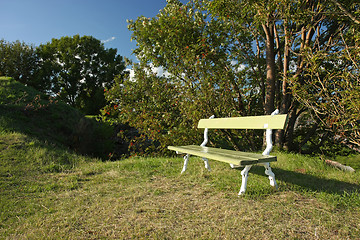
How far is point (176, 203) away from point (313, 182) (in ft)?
7.44

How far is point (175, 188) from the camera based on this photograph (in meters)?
3.57

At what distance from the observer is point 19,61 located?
23.4 meters

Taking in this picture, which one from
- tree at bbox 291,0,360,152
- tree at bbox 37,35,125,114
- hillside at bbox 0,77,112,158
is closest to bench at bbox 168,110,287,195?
tree at bbox 291,0,360,152

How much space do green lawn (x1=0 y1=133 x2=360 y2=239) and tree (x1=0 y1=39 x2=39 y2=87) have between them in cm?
2274

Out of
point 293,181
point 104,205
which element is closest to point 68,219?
point 104,205

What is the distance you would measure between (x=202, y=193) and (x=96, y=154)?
6.84 m

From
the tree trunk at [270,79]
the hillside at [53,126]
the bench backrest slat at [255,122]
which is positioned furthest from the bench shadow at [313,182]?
the hillside at [53,126]

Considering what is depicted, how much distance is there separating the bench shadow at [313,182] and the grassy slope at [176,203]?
0.01 metres

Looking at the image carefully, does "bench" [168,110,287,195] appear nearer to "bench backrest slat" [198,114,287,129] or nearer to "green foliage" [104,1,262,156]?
"bench backrest slat" [198,114,287,129]

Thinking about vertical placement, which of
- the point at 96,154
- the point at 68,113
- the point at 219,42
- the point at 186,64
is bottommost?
the point at 96,154

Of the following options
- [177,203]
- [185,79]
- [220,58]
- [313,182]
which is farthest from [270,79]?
[177,203]

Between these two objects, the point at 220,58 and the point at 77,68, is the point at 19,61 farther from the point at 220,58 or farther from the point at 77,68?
the point at 220,58

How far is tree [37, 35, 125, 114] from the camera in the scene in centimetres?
2464

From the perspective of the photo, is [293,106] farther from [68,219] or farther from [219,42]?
[68,219]
